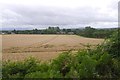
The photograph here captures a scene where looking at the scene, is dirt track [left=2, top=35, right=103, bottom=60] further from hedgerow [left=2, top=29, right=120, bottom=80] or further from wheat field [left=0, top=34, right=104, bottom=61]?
hedgerow [left=2, top=29, right=120, bottom=80]

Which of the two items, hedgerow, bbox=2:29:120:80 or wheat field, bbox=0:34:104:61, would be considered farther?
wheat field, bbox=0:34:104:61

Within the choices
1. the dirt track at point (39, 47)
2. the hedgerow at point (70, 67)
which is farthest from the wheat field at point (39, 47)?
the hedgerow at point (70, 67)

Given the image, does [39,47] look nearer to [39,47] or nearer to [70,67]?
[39,47]

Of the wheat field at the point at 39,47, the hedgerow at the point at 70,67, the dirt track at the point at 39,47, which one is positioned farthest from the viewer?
the dirt track at the point at 39,47

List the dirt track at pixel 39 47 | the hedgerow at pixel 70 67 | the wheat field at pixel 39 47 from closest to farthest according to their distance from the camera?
the hedgerow at pixel 70 67
the wheat field at pixel 39 47
the dirt track at pixel 39 47

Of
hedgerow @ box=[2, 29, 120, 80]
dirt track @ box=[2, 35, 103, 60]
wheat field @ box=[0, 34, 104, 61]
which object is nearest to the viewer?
hedgerow @ box=[2, 29, 120, 80]

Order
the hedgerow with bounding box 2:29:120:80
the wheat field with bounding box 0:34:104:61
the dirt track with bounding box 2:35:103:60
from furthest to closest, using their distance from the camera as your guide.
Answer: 1. the dirt track with bounding box 2:35:103:60
2. the wheat field with bounding box 0:34:104:61
3. the hedgerow with bounding box 2:29:120:80

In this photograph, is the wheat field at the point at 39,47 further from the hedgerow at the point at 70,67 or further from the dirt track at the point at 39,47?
the hedgerow at the point at 70,67

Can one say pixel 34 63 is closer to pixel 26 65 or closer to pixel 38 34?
pixel 26 65

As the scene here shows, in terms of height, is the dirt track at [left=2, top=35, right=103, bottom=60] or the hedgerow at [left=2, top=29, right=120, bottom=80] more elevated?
the hedgerow at [left=2, top=29, right=120, bottom=80]

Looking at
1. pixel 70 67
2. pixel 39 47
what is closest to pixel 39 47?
pixel 39 47

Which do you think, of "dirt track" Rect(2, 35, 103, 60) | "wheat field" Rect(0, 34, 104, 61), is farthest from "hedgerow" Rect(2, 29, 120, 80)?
"dirt track" Rect(2, 35, 103, 60)

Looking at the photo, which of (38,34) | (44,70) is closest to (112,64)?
(44,70)

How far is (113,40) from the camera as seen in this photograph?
4676 mm
